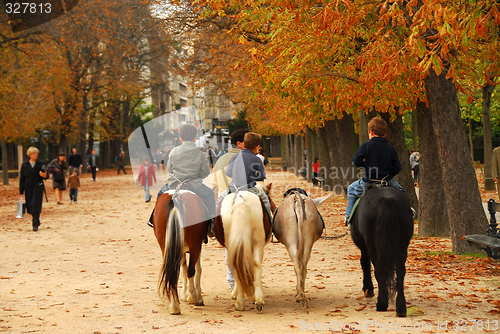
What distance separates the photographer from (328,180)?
26297mm

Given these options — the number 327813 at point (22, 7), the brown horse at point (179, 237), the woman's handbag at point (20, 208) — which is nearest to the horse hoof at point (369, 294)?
the brown horse at point (179, 237)

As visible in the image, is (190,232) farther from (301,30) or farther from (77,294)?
(301,30)

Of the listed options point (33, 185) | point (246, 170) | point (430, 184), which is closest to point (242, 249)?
point (246, 170)

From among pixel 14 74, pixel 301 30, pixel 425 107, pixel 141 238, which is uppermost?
pixel 14 74

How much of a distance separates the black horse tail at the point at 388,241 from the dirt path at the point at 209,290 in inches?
16.9

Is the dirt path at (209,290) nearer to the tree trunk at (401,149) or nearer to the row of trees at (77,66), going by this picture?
the tree trunk at (401,149)

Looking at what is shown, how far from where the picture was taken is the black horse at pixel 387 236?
6.33 m

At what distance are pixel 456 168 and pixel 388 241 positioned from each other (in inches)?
157

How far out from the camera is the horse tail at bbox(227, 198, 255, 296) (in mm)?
6703

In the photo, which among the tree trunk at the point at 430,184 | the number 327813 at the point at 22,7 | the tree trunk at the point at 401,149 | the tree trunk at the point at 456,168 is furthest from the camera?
the number 327813 at the point at 22,7

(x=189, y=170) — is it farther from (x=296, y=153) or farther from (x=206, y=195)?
(x=296, y=153)

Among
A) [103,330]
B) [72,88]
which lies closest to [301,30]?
[103,330]

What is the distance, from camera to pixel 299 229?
23.2 feet

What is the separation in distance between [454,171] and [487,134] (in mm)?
14575
